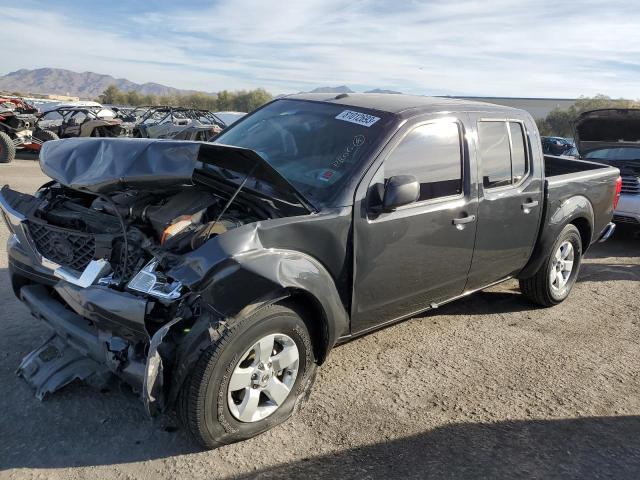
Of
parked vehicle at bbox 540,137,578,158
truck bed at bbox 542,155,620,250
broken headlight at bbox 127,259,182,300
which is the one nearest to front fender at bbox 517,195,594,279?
truck bed at bbox 542,155,620,250

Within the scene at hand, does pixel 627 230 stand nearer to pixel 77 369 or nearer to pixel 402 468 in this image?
pixel 402 468

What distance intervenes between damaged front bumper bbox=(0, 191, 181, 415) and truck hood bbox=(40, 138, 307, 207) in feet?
1.52

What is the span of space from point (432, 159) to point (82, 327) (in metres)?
2.48

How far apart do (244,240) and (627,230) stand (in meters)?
8.65

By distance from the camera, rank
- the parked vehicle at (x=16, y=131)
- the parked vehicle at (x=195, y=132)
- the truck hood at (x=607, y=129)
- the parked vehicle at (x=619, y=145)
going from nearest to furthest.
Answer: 1. the parked vehicle at (x=619, y=145)
2. the truck hood at (x=607, y=129)
3. the parked vehicle at (x=16, y=131)
4. the parked vehicle at (x=195, y=132)

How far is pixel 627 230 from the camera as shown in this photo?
9.22 meters

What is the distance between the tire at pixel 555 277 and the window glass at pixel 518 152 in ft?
2.89

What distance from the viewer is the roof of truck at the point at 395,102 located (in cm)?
379

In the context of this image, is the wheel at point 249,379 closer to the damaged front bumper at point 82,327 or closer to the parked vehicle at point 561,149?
the damaged front bumper at point 82,327

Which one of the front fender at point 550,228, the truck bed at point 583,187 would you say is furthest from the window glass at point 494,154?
the front fender at point 550,228

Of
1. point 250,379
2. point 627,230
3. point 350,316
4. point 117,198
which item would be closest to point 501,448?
point 350,316

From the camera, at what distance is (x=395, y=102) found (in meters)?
3.97

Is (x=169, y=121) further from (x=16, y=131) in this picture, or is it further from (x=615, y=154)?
(x=615, y=154)

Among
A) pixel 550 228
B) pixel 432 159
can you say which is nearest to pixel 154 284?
pixel 432 159
